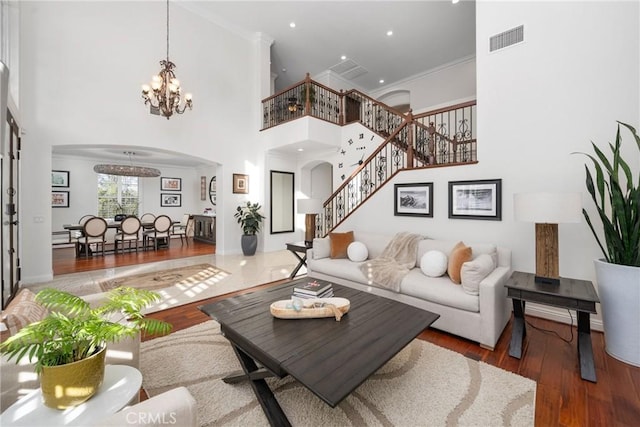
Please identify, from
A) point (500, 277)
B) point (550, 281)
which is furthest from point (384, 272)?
point (550, 281)

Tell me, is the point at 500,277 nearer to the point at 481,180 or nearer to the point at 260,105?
the point at 481,180

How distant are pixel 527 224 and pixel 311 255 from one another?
9.43 feet

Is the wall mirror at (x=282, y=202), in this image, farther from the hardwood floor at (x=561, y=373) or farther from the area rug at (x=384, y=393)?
the area rug at (x=384, y=393)

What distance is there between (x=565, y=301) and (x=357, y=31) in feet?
22.7

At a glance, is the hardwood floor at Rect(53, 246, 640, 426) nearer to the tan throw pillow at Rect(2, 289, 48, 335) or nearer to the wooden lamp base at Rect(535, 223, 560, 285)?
the wooden lamp base at Rect(535, 223, 560, 285)

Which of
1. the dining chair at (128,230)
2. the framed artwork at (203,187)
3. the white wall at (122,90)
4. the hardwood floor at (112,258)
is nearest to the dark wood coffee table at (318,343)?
the white wall at (122,90)

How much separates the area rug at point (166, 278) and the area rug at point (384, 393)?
7.28ft

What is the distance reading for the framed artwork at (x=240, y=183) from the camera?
6.97 m

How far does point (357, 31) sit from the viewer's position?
21.8 ft

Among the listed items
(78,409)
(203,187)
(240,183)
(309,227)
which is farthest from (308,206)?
(203,187)

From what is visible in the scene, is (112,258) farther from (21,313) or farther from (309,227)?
(21,313)

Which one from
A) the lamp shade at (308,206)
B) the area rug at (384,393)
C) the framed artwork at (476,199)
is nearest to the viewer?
the area rug at (384,393)

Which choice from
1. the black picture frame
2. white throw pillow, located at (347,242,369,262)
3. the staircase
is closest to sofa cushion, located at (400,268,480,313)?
white throw pillow, located at (347,242,369,262)

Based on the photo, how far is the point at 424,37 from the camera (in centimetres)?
679
